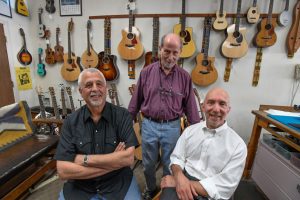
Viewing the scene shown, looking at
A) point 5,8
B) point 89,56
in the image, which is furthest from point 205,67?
point 5,8

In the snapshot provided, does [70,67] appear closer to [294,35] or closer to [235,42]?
[235,42]

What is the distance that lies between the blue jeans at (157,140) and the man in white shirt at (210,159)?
0.33 m

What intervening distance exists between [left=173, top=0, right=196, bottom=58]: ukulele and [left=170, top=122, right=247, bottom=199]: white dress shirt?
5.23 feet

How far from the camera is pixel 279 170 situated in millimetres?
1649

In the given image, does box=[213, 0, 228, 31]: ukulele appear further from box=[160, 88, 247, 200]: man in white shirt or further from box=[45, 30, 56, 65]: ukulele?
box=[45, 30, 56, 65]: ukulele

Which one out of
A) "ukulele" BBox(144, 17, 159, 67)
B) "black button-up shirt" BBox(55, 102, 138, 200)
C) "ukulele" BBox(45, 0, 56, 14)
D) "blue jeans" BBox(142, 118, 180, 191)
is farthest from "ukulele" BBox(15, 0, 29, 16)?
"blue jeans" BBox(142, 118, 180, 191)

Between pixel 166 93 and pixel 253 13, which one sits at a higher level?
pixel 253 13

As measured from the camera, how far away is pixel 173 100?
1600 mm

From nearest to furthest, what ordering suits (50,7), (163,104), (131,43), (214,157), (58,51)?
(214,157) → (163,104) → (131,43) → (50,7) → (58,51)

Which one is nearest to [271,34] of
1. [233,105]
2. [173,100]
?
[233,105]

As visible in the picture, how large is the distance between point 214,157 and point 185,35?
193cm

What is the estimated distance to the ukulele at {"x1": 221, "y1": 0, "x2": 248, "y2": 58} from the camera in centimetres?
241

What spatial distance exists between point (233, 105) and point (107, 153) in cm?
229

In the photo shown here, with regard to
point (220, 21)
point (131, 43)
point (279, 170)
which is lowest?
point (279, 170)
